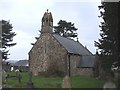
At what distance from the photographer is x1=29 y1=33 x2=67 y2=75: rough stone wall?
55.5m

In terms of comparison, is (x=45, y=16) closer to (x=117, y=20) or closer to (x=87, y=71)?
(x=87, y=71)

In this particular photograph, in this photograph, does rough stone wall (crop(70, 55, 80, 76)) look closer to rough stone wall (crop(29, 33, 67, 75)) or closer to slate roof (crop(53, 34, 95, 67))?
slate roof (crop(53, 34, 95, 67))

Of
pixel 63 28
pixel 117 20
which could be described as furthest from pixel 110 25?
pixel 63 28

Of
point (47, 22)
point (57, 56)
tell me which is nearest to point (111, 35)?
point (57, 56)

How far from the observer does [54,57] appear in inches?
2218

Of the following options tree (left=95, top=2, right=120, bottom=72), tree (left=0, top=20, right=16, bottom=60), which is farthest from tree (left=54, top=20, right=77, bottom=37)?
tree (left=95, top=2, right=120, bottom=72)

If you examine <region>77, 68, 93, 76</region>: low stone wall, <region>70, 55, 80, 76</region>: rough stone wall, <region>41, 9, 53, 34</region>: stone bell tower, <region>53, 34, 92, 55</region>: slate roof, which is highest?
<region>41, 9, 53, 34</region>: stone bell tower

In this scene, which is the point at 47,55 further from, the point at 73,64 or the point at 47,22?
the point at 47,22

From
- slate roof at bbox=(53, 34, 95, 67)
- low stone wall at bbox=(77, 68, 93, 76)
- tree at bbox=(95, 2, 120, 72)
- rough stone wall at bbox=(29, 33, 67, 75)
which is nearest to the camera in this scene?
tree at bbox=(95, 2, 120, 72)

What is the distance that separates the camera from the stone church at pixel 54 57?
181ft

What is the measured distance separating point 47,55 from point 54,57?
1.37 metres

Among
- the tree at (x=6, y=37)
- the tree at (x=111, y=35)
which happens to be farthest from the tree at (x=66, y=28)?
the tree at (x=111, y=35)

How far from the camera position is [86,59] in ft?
196

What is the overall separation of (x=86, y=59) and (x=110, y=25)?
29370 millimetres
